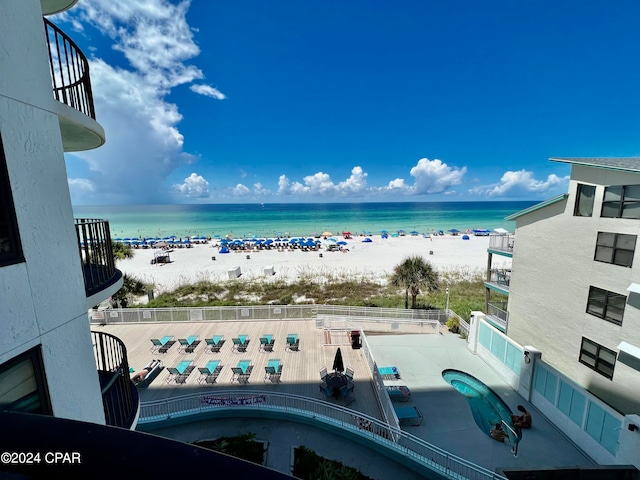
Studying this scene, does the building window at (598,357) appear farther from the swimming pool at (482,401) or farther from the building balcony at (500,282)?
the building balcony at (500,282)

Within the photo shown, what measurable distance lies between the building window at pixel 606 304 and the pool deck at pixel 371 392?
438 cm

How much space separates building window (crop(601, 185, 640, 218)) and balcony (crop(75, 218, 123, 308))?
14.4 m

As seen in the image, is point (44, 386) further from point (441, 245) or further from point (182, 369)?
point (441, 245)

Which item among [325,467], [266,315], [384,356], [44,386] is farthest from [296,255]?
[44,386]

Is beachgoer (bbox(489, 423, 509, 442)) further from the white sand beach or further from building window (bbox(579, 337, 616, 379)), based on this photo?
the white sand beach

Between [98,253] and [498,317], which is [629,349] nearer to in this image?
[498,317]

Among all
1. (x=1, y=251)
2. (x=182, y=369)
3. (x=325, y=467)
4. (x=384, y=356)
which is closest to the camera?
(x=1, y=251)

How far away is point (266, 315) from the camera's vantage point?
18.7 metres

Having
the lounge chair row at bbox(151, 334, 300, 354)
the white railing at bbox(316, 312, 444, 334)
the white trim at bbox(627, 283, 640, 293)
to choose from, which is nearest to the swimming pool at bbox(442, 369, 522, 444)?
the white railing at bbox(316, 312, 444, 334)

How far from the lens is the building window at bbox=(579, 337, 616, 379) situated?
32.8 ft

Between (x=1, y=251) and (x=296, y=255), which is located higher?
(x=1, y=251)

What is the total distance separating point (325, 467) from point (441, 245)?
53.6 meters

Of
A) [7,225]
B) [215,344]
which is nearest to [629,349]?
[7,225]

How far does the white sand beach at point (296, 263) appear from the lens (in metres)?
32.3
